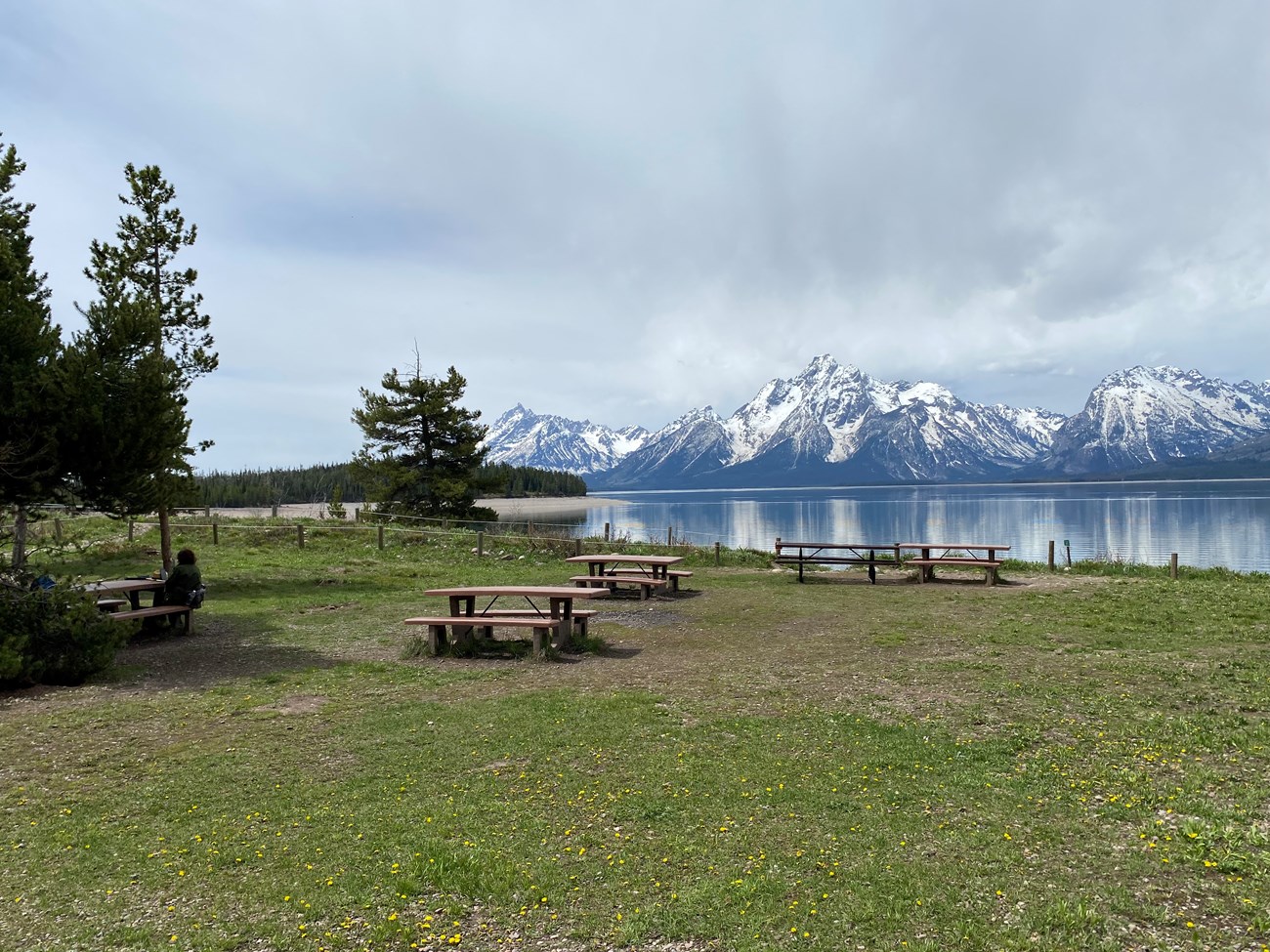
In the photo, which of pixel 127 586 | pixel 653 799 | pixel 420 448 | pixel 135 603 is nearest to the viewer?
pixel 653 799

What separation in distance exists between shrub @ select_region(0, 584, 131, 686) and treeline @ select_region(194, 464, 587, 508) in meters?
62.4

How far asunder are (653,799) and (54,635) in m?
9.66

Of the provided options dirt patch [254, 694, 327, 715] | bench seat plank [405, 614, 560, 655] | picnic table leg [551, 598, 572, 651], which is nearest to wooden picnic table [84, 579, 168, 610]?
bench seat plank [405, 614, 560, 655]

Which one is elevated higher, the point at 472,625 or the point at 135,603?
the point at 135,603

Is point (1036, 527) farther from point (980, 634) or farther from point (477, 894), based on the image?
point (477, 894)

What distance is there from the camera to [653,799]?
19.8 ft

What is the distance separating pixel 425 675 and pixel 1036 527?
7719cm

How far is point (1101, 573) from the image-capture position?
23.3m

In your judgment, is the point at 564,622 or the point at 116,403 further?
the point at 564,622

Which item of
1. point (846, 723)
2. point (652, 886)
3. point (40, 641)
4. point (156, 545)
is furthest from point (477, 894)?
point (156, 545)

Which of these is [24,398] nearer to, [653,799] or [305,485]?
[653,799]

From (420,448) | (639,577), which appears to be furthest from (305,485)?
(639,577)

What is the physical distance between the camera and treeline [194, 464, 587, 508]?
355 ft

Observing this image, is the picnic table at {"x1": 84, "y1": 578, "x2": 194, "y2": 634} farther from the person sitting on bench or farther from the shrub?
the shrub
